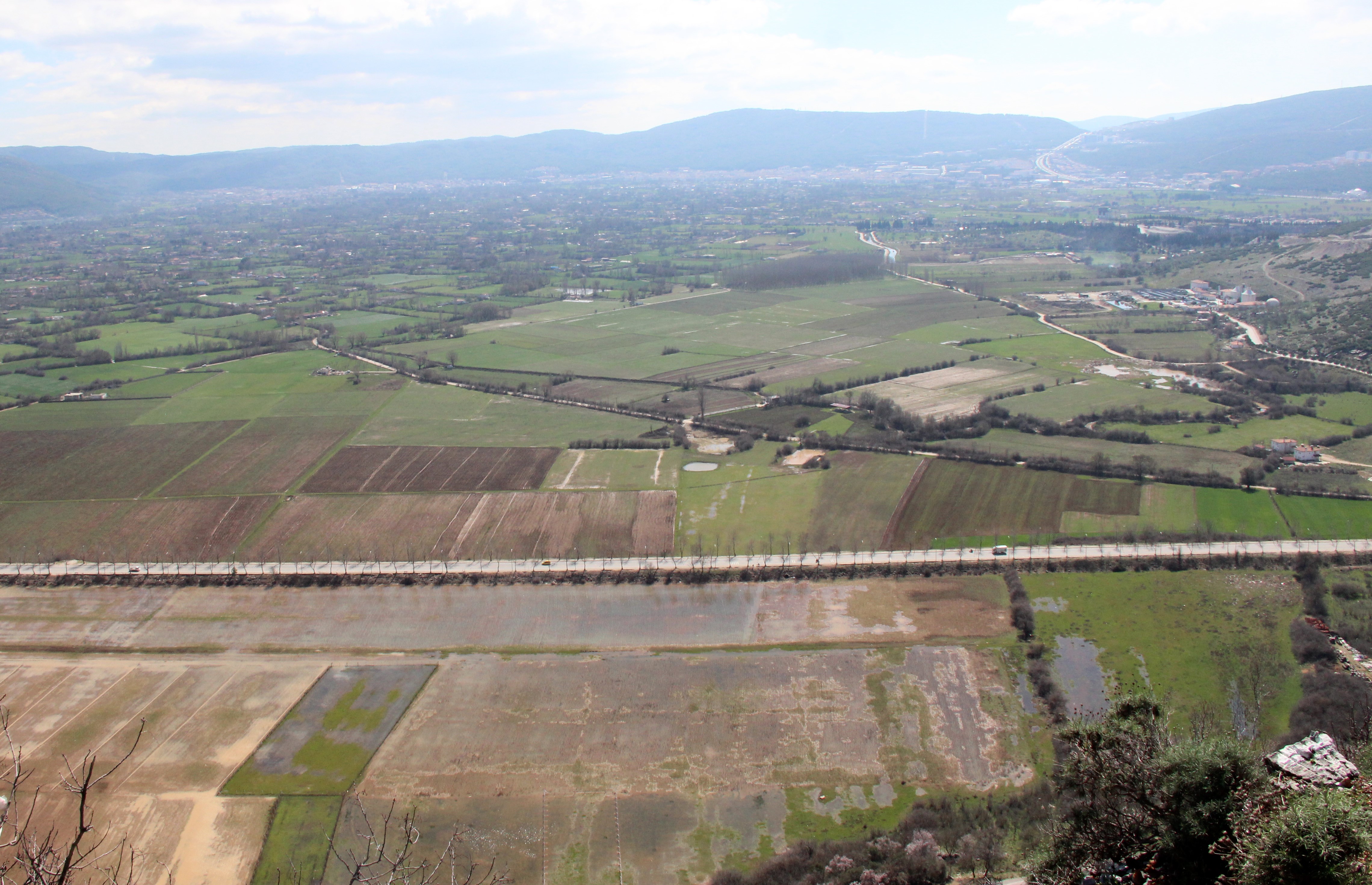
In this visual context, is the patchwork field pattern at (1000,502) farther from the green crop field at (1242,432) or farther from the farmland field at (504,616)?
the green crop field at (1242,432)

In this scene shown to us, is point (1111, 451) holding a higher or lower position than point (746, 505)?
higher

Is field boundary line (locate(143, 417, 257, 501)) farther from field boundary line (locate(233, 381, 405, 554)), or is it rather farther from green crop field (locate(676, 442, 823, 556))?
green crop field (locate(676, 442, 823, 556))

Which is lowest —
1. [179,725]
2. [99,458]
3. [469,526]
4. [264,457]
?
[179,725]

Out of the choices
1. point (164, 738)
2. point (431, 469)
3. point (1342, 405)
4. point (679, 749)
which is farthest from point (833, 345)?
point (164, 738)

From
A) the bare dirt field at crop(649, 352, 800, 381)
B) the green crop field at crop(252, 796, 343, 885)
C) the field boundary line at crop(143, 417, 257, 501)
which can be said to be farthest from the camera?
the bare dirt field at crop(649, 352, 800, 381)

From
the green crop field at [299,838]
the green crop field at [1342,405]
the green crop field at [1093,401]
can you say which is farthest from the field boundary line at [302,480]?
the green crop field at [1342,405]

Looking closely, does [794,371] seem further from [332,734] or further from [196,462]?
[332,734]

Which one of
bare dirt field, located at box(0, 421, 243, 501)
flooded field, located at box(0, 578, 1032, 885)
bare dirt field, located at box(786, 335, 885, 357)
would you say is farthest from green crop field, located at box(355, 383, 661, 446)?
bare dirt field, located at box(786, 335, 885, 357)
